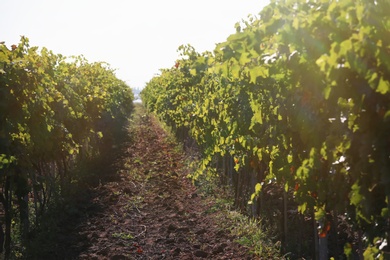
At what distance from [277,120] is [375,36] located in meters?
2.14

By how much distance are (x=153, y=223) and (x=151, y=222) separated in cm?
7

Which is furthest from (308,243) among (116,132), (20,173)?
(116,132)

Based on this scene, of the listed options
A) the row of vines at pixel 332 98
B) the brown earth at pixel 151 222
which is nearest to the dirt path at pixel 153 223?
the brown earth at pixel 151 222

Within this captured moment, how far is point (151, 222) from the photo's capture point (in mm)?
8258

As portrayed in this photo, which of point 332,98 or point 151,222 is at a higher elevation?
point 151,222

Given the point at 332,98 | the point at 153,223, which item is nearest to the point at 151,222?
the point at 153,223

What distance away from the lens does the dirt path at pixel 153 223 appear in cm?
672

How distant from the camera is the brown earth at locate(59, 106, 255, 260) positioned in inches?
265

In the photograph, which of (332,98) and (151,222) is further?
(151,222)

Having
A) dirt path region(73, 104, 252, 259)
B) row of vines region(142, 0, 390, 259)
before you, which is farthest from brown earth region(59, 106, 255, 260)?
row of vines region(142, 0, 390, 259)

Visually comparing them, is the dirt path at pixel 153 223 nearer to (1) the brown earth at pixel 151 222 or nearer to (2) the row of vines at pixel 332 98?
(1) the brown earth at pixel 151 222

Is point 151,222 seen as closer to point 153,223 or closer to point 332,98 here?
point 153,223

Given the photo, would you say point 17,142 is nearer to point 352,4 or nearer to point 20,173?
point 20,173

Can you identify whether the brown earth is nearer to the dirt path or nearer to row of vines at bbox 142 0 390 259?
the dirt path
